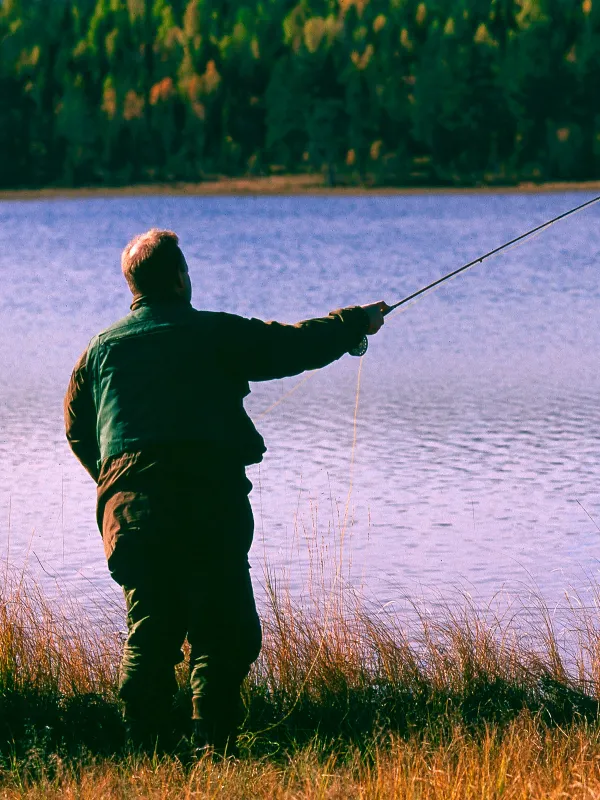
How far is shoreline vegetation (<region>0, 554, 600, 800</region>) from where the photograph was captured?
13.1 feet

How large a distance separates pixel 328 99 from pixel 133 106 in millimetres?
11178

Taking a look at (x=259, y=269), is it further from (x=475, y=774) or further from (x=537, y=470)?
(x=475, y=774)

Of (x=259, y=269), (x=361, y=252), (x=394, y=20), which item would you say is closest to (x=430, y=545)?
(x=259, y=269)

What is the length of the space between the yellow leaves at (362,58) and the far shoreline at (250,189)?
7.88 m

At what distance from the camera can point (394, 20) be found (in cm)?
8144

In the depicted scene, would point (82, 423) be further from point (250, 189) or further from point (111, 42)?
point (111, 42)

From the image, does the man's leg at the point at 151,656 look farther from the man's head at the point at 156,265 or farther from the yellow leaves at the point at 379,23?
the yellow leaves at the point at 379,23

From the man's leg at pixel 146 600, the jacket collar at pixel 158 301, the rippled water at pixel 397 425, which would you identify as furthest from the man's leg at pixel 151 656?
the rippled water at pixel 397 425

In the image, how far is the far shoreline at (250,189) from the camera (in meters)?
65.8

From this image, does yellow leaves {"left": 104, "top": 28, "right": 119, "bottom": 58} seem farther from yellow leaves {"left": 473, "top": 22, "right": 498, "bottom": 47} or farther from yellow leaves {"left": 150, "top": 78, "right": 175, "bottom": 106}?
yellow leaves {"left": 473, "top": 22, "right": 498, "bottom": 47}

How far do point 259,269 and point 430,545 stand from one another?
855 inches

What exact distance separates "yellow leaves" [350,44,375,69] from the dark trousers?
244 feet

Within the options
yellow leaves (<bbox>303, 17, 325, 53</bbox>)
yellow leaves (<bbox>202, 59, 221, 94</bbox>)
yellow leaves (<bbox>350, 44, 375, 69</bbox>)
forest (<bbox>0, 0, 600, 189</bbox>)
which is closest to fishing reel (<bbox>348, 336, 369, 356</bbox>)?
forest (<bbox>0, 0, 600, 189</bbox>)

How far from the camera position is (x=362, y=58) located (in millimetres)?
77500
